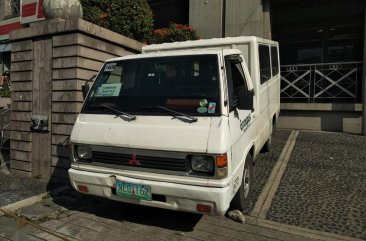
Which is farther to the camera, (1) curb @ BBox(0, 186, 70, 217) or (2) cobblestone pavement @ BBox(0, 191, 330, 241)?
(1) curb @ BBox(0, 186, 70, 217)

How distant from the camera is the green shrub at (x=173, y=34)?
9.83 m

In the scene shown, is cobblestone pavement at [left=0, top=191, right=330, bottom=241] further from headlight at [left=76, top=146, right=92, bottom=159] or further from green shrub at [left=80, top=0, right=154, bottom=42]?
green shrub at [left=80, top=0, right=154, bottom=42]

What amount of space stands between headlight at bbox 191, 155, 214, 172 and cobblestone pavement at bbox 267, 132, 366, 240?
148 cm

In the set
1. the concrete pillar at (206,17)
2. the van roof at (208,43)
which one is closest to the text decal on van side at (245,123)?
the van roof at (208,43)

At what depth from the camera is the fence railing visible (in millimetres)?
9438

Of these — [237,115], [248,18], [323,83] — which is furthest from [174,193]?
[248,18]

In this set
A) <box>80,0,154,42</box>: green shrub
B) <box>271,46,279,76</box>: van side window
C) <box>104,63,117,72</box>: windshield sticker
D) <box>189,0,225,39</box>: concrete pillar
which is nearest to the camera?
<box>104,63,117,72</box>: windshield sticker

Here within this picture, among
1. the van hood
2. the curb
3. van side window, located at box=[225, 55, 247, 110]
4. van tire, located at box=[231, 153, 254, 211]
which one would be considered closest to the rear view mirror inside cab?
van side window, located at box=[225, 55, 247, 110]

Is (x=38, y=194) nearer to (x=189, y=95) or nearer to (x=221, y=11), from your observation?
(x=189, y=95)

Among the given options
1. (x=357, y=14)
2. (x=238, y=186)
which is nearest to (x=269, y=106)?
(x=238, y=186)

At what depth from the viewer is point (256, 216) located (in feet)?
14.7

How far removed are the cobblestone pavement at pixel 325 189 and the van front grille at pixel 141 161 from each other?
1.64 m

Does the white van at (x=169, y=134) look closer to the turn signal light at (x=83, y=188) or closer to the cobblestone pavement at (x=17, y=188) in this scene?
the turn signal light at (x=83, y=188)

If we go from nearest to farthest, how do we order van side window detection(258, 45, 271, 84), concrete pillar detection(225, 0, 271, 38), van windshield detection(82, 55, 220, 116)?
van windshield detection(82, 55, 220, 116) < van side window detection(258, 45, 271, 84) < concrete pillar detection(225, 0, 271, 38)
